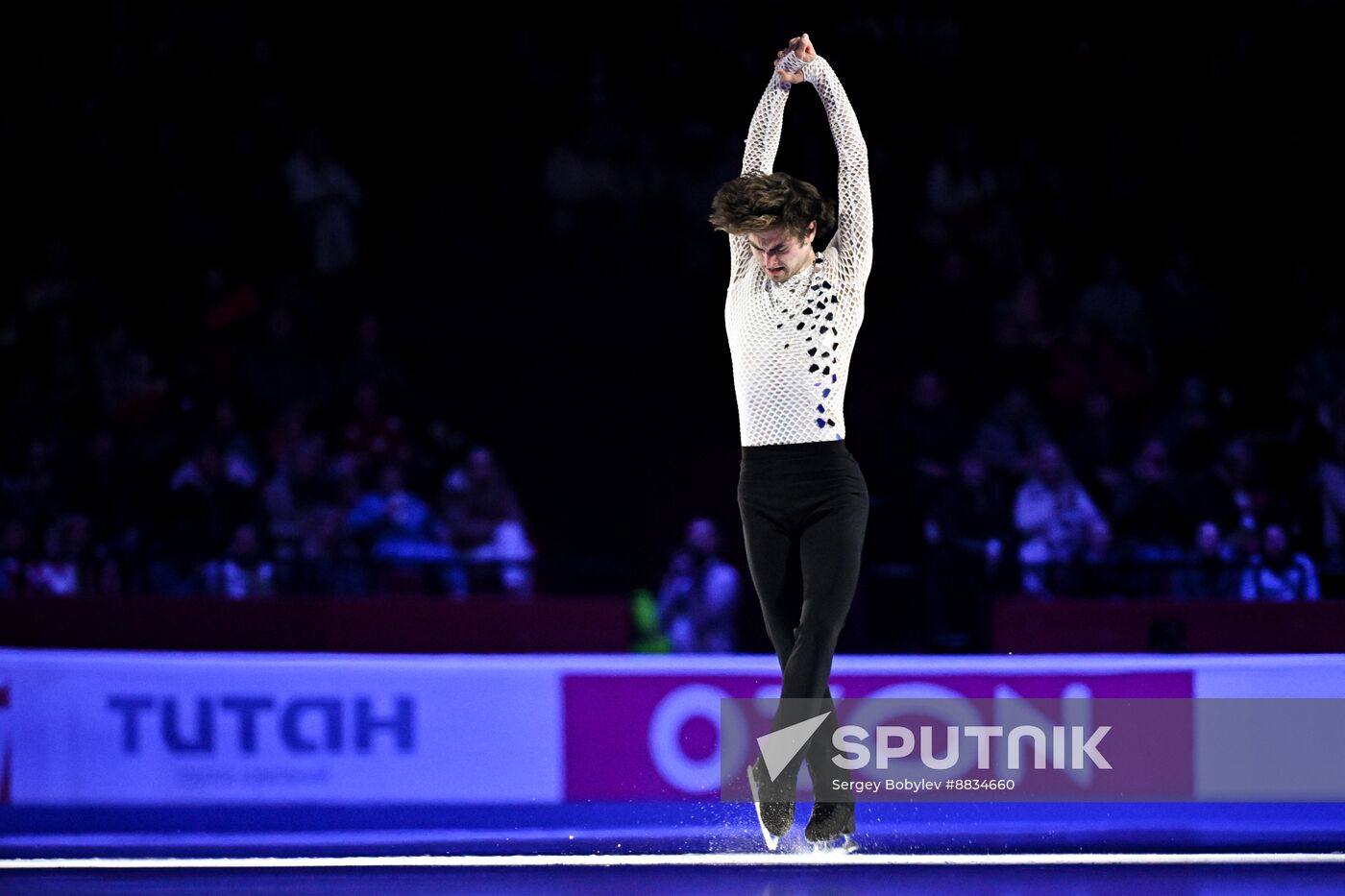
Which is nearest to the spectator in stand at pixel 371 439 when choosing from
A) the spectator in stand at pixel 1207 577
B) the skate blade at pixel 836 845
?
the spectator in stand at pixel 1207 577

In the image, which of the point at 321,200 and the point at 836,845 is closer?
the point at 836,845

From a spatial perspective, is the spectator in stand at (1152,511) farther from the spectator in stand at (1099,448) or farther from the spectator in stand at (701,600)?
the spectator in stand at (701,600)

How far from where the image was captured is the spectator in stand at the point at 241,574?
8086 mm

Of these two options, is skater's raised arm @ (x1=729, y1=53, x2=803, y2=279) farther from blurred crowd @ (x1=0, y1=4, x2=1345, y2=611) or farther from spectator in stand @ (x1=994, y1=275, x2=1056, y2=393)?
spectator in stand @ (x1=994, y1=275, x2=1056, y2=393)

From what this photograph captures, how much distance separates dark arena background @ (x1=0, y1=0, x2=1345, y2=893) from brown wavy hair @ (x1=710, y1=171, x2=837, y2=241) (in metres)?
1.88

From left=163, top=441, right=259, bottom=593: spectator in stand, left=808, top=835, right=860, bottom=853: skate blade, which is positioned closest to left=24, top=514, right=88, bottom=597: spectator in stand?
left=163, top=441, right=259, bottom=593: spectator in stand

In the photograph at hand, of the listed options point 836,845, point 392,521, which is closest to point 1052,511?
point 392,521

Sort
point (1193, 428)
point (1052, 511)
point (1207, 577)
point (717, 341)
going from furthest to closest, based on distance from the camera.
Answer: point (717, 341)
point (1193, 428)
point (1052, 511)
point (1207, 577)

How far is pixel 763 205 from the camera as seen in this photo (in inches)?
174

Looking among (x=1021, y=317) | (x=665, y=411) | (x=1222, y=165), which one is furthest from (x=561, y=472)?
(x=1222, y=165)

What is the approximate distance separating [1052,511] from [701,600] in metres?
2.11

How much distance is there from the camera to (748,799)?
574 centimetres

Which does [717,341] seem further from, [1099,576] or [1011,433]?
[1099,576]

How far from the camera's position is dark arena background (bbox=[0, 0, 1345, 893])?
5.70 meters
